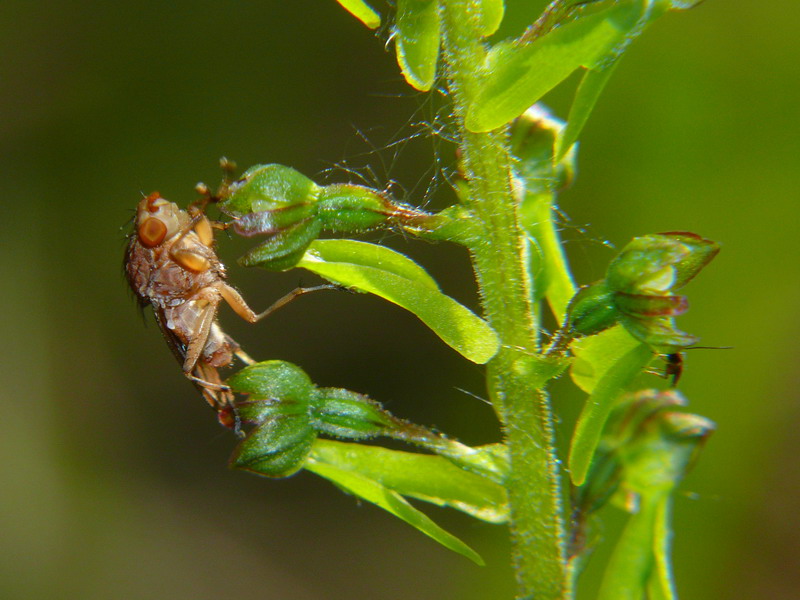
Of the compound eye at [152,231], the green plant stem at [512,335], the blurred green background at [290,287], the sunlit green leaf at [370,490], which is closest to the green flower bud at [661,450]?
the green plant stem at [512,335]

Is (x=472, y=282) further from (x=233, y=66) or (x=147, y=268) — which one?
(x=147, y=268)

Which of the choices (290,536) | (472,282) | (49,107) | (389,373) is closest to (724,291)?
(472,282)

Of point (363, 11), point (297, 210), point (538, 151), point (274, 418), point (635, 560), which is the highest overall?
point (363, 11)

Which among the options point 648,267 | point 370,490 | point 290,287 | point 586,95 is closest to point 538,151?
point 586,95

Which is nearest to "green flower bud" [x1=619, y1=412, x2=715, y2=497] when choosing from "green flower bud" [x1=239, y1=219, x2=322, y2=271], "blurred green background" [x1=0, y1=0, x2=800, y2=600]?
"green flower bud" [x1=239, y1=219, x2=322, y2=271]

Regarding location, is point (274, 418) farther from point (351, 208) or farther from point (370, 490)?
point (351, 208)
